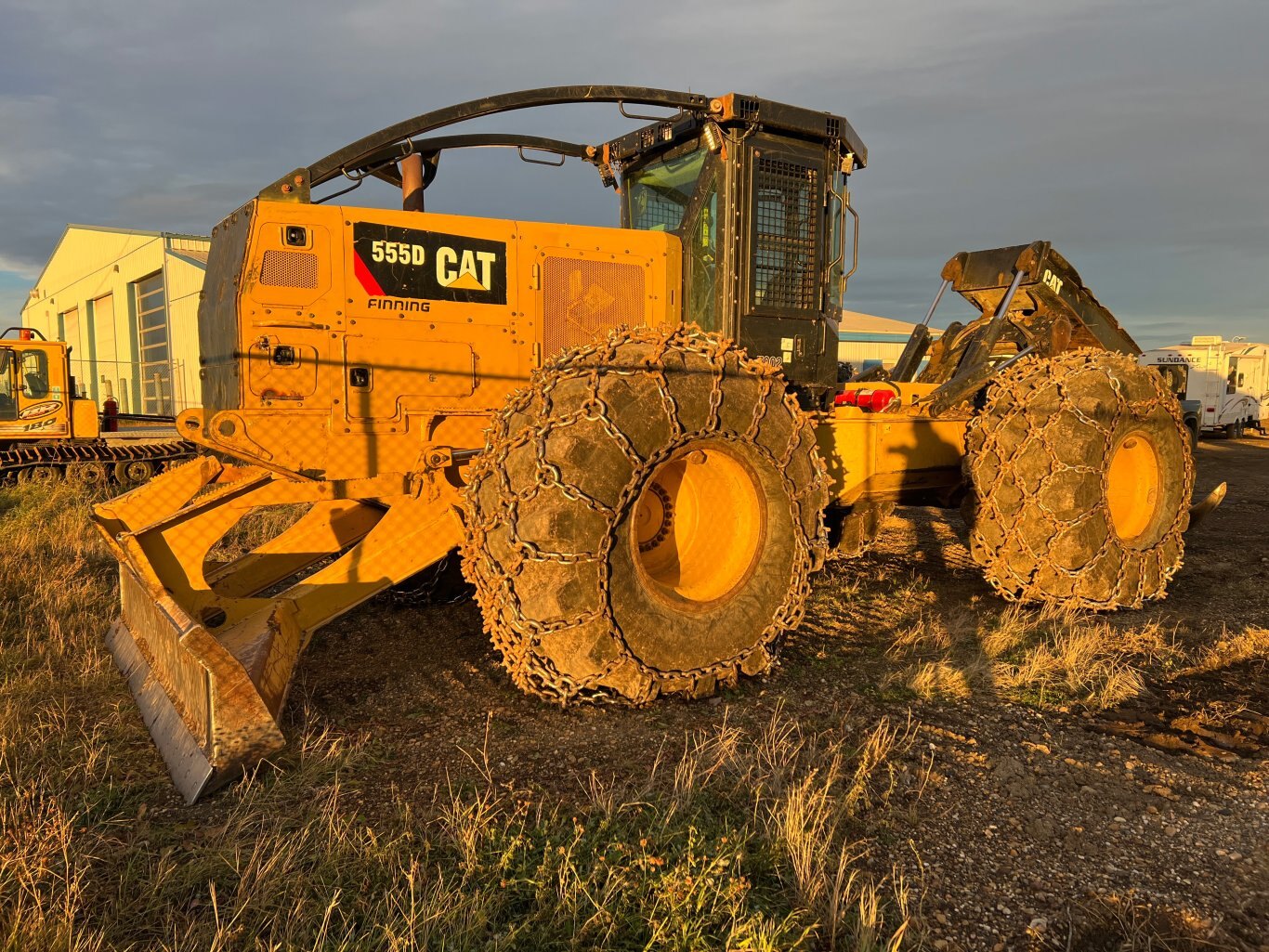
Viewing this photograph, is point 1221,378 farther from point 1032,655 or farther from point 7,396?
point 7,396

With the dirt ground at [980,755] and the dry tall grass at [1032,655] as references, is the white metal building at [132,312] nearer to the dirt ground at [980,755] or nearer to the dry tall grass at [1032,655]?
the dirt ground at [980,755]

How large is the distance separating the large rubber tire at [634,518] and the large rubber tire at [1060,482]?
1.67 m

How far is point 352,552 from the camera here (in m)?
3.90

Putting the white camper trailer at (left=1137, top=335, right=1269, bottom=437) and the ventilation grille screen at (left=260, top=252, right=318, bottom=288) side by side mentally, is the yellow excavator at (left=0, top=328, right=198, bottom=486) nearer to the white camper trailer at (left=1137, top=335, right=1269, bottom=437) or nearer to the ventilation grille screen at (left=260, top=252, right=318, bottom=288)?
the ventilation grille screen at (left=260, top=252, right=318, bottom=288)

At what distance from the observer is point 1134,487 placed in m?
6.03

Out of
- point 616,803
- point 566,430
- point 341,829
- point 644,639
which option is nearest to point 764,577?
point 644,639

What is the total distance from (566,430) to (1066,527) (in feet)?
11.5

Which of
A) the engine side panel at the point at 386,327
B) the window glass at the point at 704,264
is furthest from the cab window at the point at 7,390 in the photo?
the window glass at the point at 704,264

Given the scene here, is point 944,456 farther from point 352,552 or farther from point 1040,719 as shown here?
point 352,552

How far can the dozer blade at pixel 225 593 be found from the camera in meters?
3.03

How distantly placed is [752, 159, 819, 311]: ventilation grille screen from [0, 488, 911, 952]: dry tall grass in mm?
2873

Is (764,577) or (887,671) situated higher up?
→ (764,577)

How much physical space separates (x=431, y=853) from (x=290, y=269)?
2965mm

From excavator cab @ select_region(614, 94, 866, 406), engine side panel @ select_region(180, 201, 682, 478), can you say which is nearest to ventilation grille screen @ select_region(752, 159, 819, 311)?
excavator cab @ select_region(614, 94, 866, 406)
